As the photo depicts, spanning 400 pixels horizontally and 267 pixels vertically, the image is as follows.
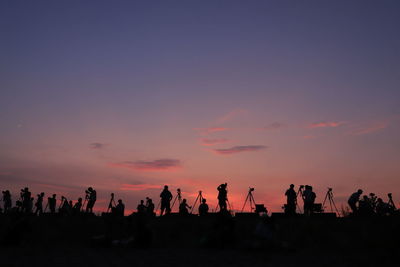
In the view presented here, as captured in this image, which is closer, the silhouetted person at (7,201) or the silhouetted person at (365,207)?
the silhouetted person at (365,207)

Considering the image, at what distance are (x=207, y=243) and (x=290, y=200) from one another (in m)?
9.19

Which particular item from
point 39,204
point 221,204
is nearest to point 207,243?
point 221,204

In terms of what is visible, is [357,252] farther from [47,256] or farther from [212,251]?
[47,256]

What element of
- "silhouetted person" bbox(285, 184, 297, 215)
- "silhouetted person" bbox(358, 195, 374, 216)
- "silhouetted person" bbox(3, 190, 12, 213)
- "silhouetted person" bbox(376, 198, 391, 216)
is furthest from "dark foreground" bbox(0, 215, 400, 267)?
"silhouetted person" bbox(3, 190, 12, 213)

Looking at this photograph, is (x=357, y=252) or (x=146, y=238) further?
(x=146, y=238)

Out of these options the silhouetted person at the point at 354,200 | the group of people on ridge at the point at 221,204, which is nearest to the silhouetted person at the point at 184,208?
the group of people on ridge at the point at 221,204

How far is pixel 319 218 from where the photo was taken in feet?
→ 75.9

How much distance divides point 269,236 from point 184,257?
3523mm

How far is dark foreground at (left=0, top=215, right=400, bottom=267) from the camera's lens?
1383cm

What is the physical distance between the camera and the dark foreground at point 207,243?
13.8 meters

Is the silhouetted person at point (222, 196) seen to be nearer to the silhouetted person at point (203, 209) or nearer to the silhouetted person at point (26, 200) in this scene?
the silhouetted person at point (203, 209)

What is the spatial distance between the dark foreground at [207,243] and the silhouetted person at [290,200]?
4.93ft

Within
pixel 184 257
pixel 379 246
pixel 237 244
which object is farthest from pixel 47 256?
pixel 379 246

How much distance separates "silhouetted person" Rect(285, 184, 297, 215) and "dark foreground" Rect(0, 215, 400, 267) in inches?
59.2
